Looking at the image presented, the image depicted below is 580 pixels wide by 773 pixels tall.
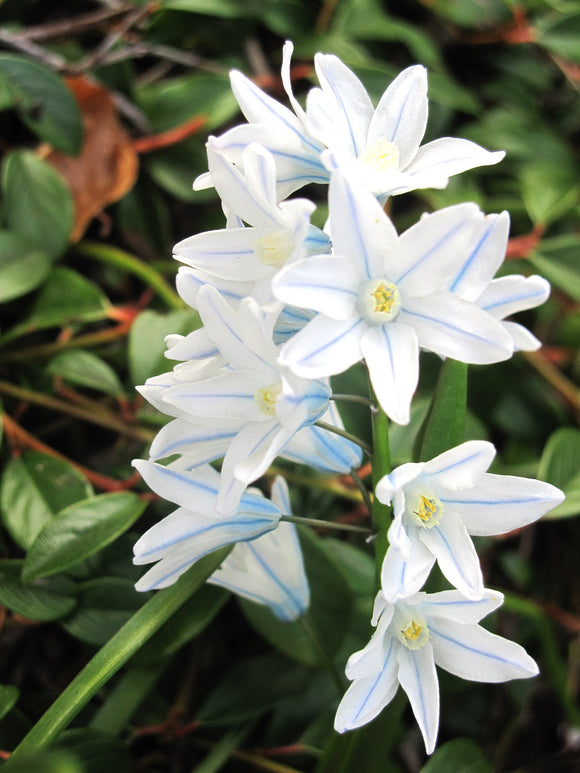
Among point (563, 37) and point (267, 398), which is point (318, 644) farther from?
point (563, 37)

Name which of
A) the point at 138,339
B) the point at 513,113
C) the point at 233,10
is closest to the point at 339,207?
the point at 138,339

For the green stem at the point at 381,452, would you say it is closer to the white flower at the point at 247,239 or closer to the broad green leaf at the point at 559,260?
the white flower at the point at 247,239

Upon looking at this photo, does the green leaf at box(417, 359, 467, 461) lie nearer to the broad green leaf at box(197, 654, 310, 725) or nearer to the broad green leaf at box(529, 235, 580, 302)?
the broad green leaf at box(197, 654, 310, 725)

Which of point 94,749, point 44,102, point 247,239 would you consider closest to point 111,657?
point 94,749

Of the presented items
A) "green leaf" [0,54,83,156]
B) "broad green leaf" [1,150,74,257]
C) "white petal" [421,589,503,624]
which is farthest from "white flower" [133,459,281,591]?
"green leaf" [0,54,83,156]

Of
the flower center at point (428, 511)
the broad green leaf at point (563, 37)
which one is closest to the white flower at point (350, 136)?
the flower center at point (428, 511)

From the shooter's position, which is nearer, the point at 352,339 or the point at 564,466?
the point at 352,339
